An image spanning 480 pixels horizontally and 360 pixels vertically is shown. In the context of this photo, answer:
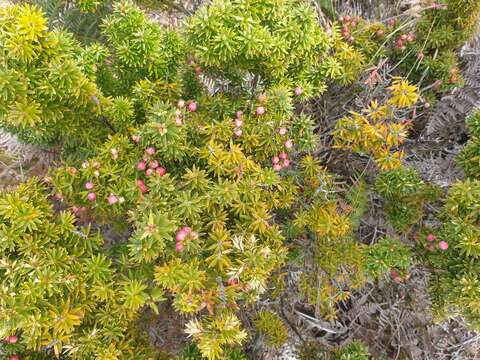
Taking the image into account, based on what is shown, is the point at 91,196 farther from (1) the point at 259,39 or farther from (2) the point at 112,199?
(1) the point at 259,39

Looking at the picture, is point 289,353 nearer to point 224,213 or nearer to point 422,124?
point 224,213

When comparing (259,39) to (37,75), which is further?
(259,39)

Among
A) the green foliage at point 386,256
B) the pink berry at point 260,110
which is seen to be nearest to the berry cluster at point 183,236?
the pink berry at point 260,110

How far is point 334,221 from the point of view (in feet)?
10.4

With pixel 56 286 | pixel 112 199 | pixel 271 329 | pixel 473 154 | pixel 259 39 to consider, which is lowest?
pixel 271 329

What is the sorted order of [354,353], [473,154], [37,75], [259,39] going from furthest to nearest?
[354,353], [473,154], [259,39], [37,75]

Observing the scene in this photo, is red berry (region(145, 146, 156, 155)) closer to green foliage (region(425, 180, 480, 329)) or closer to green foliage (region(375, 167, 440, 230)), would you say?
green foliage (region(375, 167, 440, 230))

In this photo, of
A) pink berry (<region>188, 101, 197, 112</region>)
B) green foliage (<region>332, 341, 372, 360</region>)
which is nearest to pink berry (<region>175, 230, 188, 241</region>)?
pink berry (<region>188, 101, 197, 112</region>)

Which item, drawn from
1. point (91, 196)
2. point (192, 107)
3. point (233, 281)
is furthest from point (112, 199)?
point (233, 281)

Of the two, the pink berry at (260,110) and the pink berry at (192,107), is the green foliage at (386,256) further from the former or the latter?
the pink berry at (192,107)

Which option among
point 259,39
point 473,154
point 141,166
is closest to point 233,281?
point 141,166

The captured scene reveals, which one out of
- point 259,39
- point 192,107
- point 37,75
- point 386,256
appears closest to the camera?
point 37,75

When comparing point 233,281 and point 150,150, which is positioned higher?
point 150,150

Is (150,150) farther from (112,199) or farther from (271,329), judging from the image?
(271,329)
